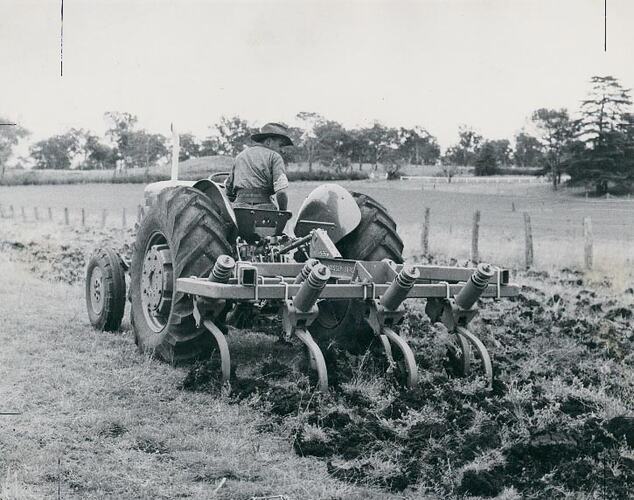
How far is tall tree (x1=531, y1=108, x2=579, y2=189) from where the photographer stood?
36.4 meters

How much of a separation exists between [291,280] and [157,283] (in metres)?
1.20

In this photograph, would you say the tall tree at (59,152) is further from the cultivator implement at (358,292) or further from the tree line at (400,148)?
the cultivator implement at (358,292)

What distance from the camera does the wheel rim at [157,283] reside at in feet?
18.8

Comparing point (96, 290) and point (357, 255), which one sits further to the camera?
point (96, 290)

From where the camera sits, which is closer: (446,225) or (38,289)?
(38,289)

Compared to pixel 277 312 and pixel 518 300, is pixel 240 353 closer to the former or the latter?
pixel 277 312

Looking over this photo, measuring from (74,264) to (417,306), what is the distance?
707cm

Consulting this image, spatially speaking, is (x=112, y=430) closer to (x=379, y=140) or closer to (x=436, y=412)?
(x=436, y=412)

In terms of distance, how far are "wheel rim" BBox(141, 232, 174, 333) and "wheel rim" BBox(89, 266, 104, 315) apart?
115 cm

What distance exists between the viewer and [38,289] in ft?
32.2

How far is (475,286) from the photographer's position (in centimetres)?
520

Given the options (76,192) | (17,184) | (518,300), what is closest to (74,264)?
(518,300)

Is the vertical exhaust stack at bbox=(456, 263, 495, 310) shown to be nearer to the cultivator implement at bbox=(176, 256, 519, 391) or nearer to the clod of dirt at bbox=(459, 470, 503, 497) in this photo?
the cultivator implement at bbox=(176, 256, 519, 391)

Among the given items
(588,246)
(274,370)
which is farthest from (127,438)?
(588,246)
